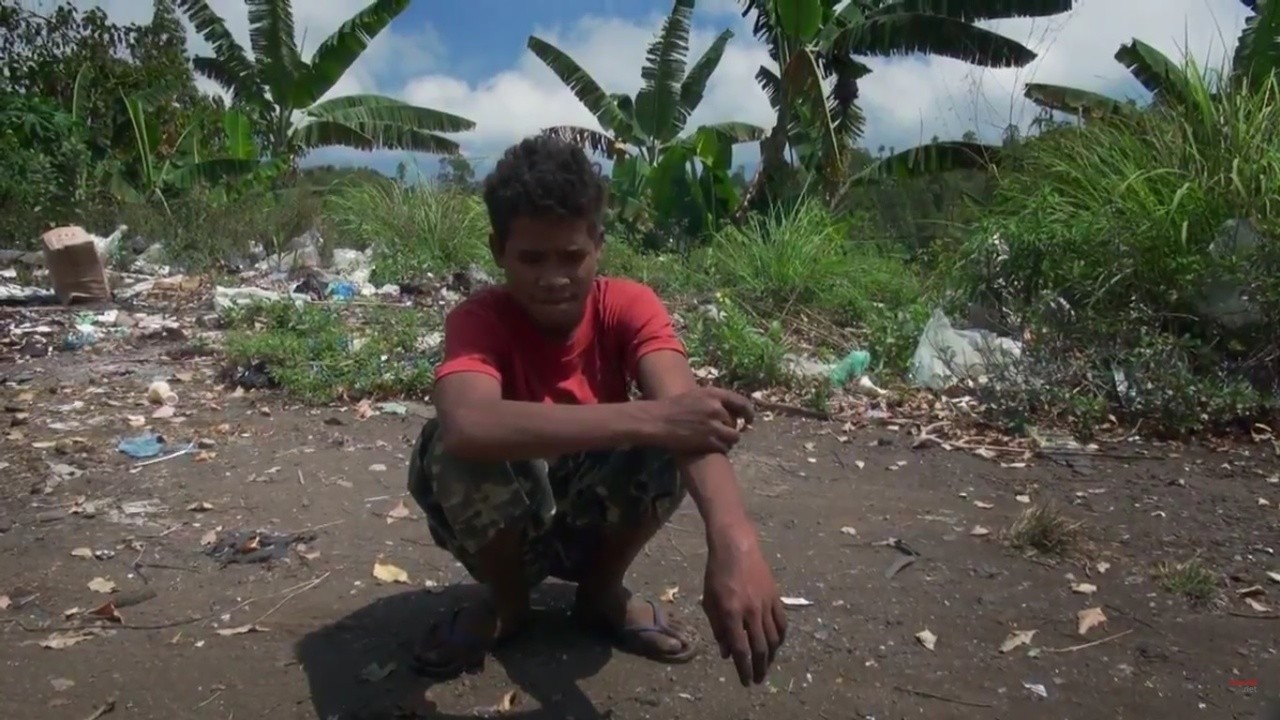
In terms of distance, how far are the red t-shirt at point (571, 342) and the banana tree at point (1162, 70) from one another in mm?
4633

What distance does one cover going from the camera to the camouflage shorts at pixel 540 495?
2137mm

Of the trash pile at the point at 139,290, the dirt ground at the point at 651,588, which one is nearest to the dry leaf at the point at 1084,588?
the dirt ground at the point at 651,588

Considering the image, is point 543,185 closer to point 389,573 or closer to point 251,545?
point 389,573

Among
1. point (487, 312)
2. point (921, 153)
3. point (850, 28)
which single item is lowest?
point (487, 312)

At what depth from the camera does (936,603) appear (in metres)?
2.91

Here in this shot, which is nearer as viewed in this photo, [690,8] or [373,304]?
[373,304]

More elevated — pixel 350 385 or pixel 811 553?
pixel 350 385

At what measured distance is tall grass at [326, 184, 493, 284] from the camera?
27.3ft

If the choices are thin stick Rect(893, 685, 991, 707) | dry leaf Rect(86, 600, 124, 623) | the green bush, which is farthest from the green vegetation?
dry leaf Rect(86, 600, 124, 623)

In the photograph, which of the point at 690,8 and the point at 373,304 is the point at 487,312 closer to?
the point at 373,304

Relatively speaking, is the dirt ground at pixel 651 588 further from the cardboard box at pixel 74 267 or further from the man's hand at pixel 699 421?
the cardboard box at pixel 74 267

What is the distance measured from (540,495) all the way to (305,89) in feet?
37.0

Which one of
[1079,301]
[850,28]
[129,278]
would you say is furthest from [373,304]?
[850,28]

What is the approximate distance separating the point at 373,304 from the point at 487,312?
4.97m
